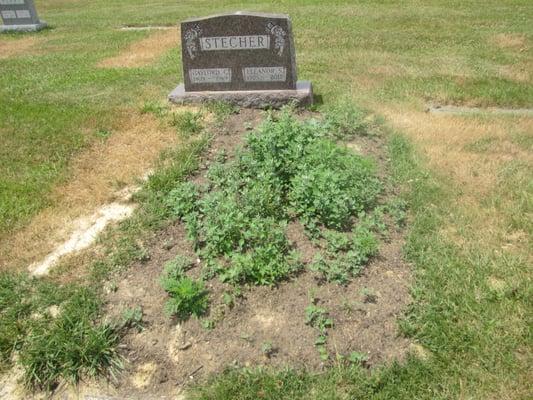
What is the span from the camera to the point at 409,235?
4.35 metres

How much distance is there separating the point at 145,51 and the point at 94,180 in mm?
7235

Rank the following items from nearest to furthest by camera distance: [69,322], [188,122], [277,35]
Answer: [69,322] < [188,122] < [277,35]

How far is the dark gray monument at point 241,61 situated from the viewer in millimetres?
7012

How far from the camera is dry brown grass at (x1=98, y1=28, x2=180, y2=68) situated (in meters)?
10.8

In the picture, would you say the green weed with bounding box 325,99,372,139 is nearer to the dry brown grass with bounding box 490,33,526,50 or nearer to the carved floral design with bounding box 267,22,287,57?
the carved floral design with bounding box 267,22,287,57

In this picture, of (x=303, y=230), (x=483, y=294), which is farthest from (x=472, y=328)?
(x=303, y=230)

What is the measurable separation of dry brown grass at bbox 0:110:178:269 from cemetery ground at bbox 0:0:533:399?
28 millimetres

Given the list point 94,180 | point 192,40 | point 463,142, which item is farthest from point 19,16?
point 463,142

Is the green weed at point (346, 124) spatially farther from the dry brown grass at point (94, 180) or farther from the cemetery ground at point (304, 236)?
the dry brown grass at point (94, 180)

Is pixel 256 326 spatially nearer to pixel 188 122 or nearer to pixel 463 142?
pixel 188 122

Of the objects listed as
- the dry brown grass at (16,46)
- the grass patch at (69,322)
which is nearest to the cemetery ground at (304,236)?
the grass patch at (69,322)

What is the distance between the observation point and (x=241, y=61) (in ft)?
24.0

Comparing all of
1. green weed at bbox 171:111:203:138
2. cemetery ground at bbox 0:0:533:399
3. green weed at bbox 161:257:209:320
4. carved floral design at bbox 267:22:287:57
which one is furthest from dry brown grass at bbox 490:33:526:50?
green weed at bbox 161:257:209:320

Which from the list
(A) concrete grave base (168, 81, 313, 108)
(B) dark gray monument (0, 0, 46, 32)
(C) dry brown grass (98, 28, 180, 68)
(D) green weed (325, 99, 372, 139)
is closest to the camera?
(D) green weed (325, 99, 372, 139)
